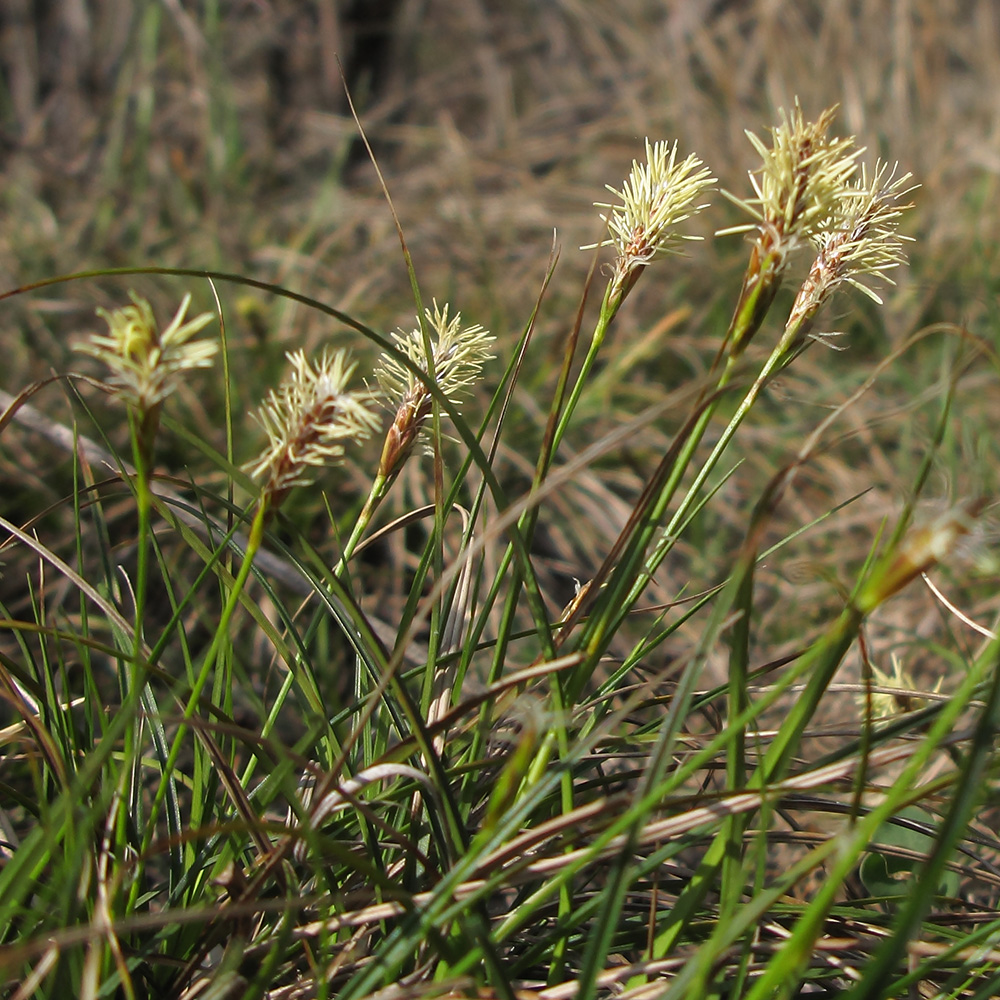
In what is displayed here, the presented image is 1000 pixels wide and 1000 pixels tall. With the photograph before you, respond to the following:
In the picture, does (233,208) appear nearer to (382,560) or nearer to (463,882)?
(382,560)

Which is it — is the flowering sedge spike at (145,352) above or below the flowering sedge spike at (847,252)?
below

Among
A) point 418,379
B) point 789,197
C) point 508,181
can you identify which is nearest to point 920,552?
point 789,197

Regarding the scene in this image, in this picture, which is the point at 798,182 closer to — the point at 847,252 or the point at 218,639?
the point at 847,252

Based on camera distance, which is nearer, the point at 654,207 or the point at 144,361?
the point at 144,361

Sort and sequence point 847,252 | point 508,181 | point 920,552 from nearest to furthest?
point 920,552 < point 847,252 < point 508,181

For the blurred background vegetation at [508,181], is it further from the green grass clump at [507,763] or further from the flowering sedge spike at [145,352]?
the flowering sedge spike at [145,352]

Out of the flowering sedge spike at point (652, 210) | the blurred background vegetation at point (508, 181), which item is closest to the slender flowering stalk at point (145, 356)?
the flowering sedge spike at point (652, 210)

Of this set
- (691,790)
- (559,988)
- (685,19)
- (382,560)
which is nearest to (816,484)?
(382,560)
